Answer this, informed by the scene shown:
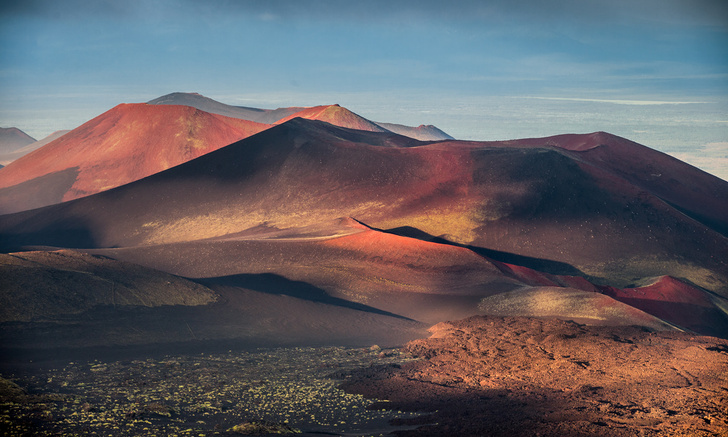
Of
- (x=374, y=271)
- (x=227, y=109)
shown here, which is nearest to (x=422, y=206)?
(x=374, y=271)

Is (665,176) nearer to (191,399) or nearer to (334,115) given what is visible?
(191,399)

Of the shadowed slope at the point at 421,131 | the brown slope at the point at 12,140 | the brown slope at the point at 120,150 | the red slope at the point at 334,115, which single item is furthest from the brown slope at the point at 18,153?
the shadowed slope at the point at 421,131

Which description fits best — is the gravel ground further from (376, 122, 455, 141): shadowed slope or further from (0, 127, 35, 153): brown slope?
(0, 127, 35, 153): brown slope

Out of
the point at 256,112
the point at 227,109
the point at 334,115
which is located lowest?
the point at 334,115

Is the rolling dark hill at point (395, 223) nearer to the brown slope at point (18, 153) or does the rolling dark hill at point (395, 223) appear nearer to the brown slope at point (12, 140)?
the brown slope at point (18, 153)

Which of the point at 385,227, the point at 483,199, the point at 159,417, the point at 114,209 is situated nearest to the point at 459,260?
the point at 385,227

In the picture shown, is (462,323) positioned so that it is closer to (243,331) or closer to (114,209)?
(243,331)
